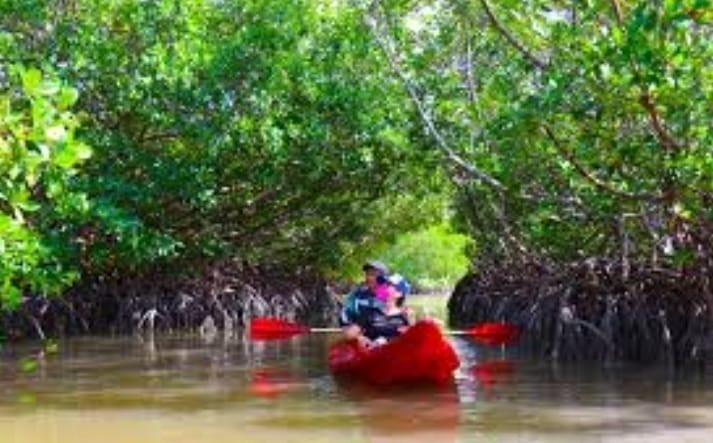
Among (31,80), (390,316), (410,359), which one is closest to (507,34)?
(410,359)

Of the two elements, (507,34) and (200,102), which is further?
(200,102)

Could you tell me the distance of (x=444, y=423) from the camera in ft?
21.2

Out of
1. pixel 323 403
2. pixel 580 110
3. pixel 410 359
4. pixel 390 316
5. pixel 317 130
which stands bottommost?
pixel 323 403

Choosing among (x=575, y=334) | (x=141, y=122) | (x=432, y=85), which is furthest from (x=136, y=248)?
(x=575, y=334)

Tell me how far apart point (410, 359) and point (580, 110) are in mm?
2234

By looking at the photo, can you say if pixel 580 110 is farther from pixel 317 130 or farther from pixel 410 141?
pixel 317 130

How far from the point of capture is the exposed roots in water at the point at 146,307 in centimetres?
1326

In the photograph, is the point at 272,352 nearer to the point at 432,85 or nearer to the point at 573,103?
the point at 432,85

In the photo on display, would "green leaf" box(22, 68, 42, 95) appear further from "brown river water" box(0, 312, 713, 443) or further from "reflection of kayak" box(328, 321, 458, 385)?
"reflection of kayak" box(328, 321, 458, 385)

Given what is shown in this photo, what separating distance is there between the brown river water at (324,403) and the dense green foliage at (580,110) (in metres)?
1.12

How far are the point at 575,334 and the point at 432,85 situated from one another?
2.93 meters

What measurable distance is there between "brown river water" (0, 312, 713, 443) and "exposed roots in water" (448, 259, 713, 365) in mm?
300

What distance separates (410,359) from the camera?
25.6 feet

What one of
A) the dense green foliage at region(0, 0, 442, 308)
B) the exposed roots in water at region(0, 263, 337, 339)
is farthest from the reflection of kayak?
the exposed roots in water at region(0, 263, 337, 339)
